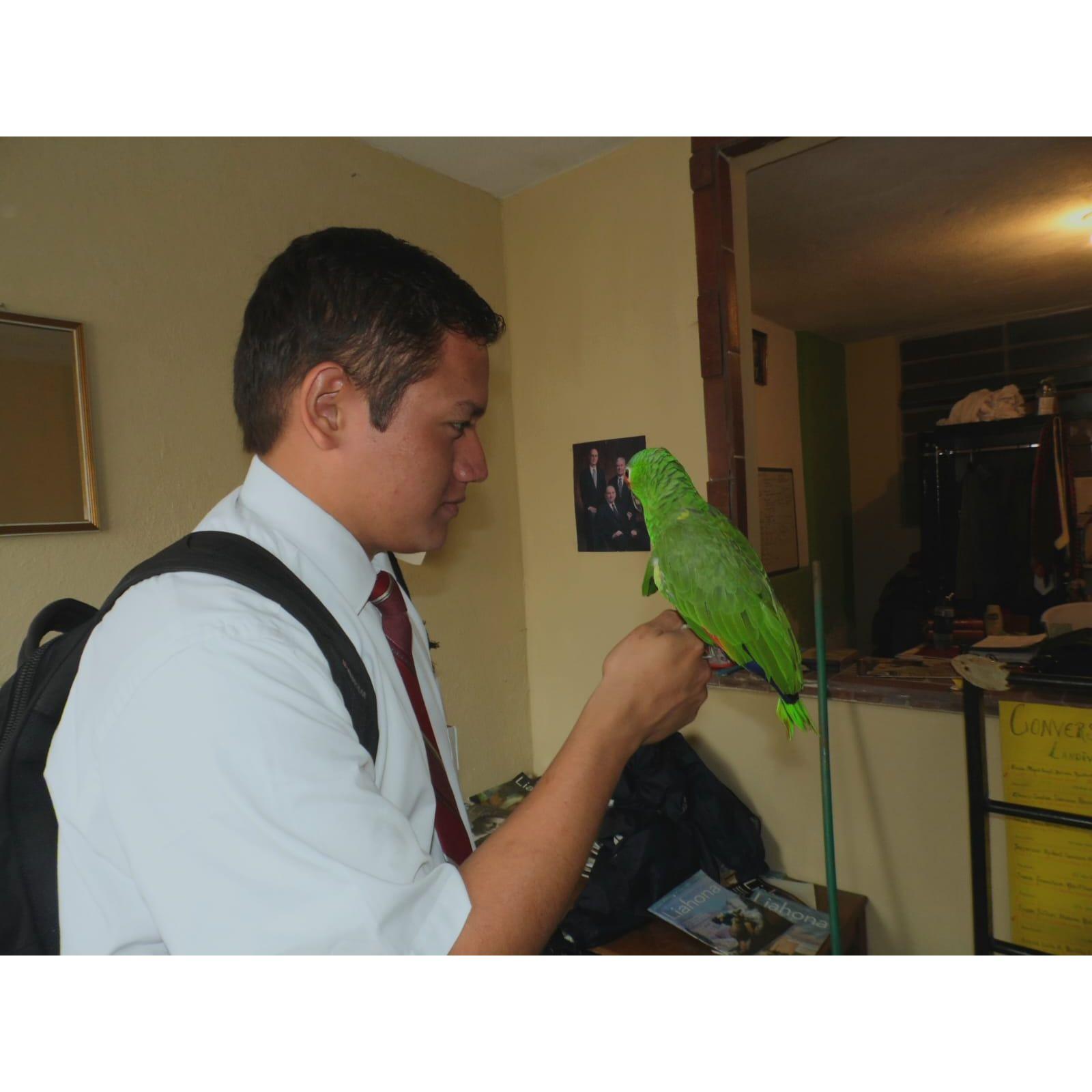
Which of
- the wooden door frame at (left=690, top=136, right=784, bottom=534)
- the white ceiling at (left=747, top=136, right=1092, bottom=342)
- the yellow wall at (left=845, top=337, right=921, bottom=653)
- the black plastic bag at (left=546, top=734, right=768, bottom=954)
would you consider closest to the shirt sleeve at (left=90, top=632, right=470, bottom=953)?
the black plastic bag at (left=546, top=734, right=768, bottom=954)

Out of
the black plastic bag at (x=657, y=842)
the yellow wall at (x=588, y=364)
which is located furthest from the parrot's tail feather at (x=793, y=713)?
the yellow wall at (x=588, y=364)

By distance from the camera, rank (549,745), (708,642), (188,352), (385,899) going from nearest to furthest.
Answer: (385,899) < (708,642) < (188,352) < (549,745)

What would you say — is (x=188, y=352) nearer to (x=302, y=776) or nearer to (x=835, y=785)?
(x=302, y=776)

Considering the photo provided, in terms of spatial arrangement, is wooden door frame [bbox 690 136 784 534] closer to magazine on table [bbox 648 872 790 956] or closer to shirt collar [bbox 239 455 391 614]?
magazine on table [bbox 648 872 790 956]

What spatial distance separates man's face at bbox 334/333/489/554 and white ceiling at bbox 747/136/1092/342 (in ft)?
4.42

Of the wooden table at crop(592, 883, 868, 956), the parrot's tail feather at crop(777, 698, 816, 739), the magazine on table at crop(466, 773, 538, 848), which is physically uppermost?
the parrot's tail feather at crop(777, 698, 816, 739)

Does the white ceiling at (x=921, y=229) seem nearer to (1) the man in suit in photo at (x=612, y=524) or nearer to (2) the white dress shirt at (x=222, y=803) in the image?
(1) the man in suit in photo at (x=612, y=524)

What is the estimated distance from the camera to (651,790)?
147 cm

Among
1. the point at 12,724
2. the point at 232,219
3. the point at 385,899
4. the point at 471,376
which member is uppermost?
the point at 232,219

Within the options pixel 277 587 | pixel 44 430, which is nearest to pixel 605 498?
pixel 44 430

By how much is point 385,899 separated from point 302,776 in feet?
0.32

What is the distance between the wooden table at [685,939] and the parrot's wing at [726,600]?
0.78m

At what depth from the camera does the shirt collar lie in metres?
0.64
